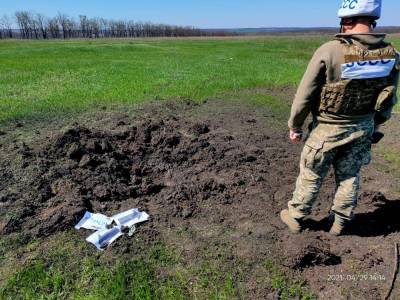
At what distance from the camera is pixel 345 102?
10.5 ft

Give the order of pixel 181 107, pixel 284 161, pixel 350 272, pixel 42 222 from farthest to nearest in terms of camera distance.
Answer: pixel 181 107 → pixel 284 161 → pixel 42 222 → pixel 350 272

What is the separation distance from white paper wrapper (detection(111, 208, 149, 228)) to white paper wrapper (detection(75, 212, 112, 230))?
0.10 meters

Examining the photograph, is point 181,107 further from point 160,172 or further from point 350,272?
point 350,272

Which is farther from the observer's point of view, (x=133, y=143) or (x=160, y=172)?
(x=133, y=143)

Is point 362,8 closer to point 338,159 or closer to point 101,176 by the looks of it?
point 338,159

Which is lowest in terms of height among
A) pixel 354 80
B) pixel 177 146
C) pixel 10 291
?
pixel 10 291

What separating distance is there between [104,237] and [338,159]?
262 cm

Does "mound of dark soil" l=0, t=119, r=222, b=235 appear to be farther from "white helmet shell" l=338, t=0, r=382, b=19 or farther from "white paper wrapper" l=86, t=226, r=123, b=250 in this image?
"white helmet shell" l=338, t=0, r=382, b=19

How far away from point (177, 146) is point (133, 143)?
82cm

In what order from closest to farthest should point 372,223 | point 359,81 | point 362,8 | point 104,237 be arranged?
point 362,8
point 359,81
point 104,237
point 372,223

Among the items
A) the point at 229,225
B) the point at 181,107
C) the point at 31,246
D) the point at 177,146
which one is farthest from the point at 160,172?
the point at 181,107

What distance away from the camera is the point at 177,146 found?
6.32 metres

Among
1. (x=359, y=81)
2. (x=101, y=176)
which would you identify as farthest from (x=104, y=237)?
(x=359, y=81)

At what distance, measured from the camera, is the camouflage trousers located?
337 cm
